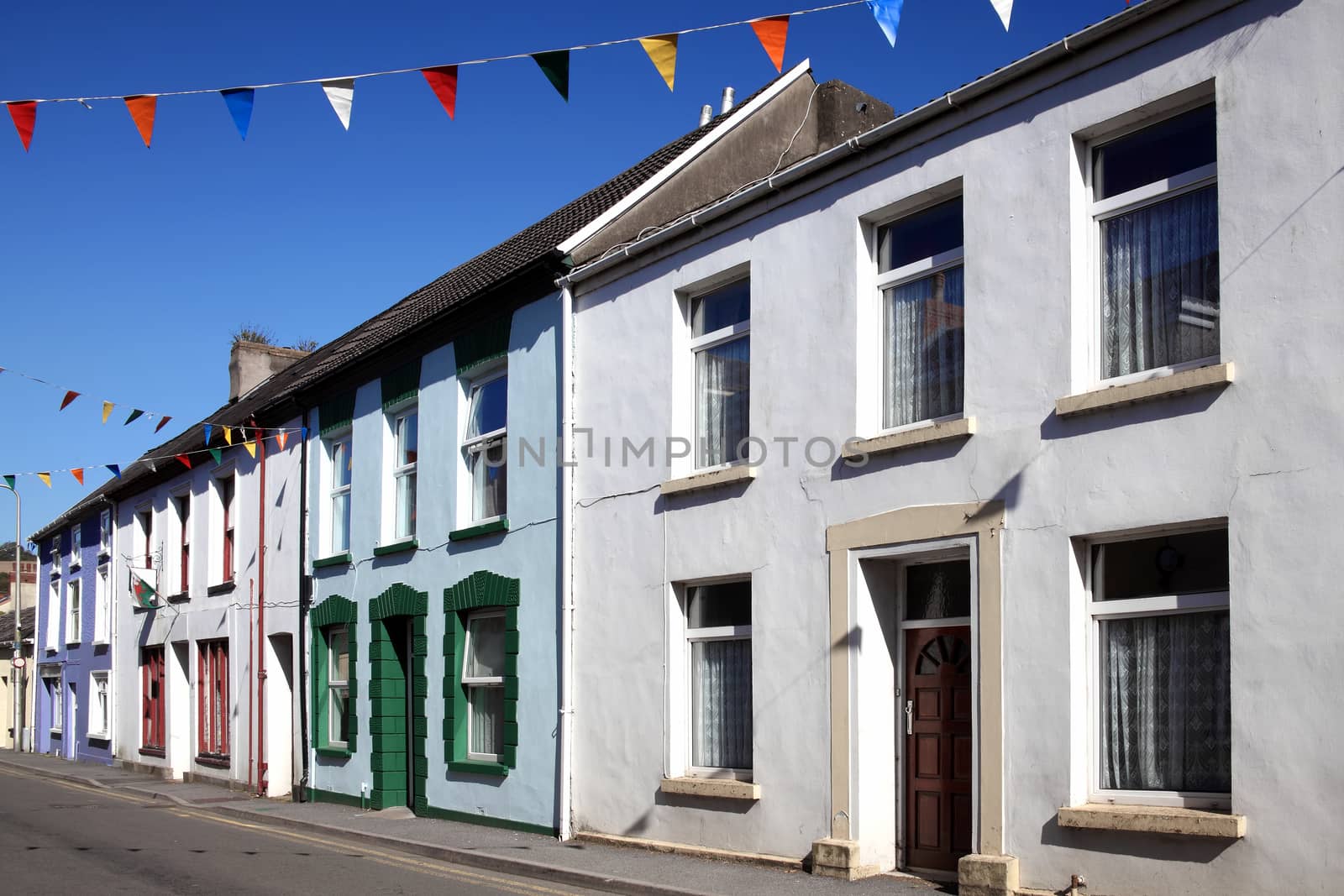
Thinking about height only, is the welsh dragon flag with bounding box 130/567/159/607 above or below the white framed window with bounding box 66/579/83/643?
above

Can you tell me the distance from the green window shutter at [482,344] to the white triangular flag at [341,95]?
5.45m

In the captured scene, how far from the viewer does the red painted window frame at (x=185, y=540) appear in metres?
26.0

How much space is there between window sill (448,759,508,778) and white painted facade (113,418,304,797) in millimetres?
5096

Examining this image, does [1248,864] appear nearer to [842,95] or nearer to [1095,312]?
[1095,312]

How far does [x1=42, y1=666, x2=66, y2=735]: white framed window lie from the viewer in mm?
35656

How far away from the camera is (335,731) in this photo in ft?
64.7

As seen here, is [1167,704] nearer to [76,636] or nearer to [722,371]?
[722,371]

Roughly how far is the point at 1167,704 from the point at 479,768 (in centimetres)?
901

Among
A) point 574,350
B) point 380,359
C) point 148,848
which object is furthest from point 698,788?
point 380,359

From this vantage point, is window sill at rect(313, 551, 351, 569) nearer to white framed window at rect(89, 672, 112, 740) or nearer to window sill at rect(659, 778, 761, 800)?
window sill at rect(659, 778, 761, 800)

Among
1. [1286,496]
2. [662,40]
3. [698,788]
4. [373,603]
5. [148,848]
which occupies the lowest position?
[148,848]

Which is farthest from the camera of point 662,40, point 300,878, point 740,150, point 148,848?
point 740,150

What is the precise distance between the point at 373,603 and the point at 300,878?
7.30 meters

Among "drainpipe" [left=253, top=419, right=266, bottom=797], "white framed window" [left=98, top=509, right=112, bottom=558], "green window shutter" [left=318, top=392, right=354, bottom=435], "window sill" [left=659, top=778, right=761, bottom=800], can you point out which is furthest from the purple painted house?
"window sill" [left=659, top=778, right=761, bottom=800]
